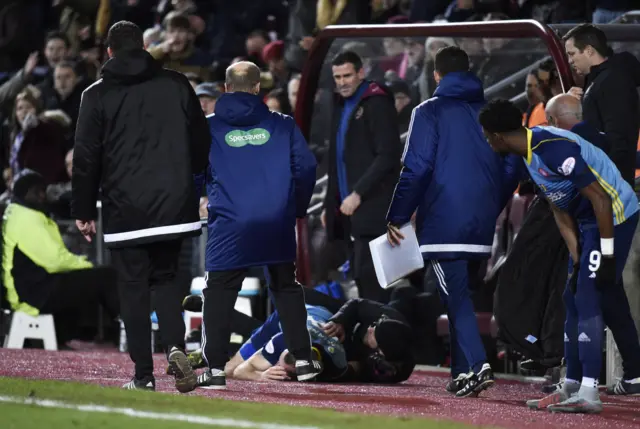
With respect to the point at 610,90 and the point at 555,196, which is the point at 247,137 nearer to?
the point at 555,196

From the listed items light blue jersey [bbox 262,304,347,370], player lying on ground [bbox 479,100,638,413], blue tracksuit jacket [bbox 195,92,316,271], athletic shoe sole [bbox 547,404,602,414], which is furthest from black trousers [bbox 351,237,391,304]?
athletic shoe sole [bbox 547,404,602,414]

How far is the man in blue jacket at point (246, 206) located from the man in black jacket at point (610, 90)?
5.35 ft

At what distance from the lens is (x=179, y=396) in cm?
793

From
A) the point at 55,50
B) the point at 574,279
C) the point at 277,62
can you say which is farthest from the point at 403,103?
the point at 55,50

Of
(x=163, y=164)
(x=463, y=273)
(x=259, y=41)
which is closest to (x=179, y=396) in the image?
(x=163, y=164)

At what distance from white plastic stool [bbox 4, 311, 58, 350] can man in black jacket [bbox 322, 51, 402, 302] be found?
9.55 feet

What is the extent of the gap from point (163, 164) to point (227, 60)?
8774 millimetres

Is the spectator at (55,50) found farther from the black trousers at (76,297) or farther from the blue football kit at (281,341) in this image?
the blue football kit at (281,341)

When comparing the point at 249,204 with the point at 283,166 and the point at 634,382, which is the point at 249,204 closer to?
the point at 283,166

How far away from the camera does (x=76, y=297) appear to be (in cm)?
1313

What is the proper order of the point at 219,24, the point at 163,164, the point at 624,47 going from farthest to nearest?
the point at 219,24
the point at 624,47
the point at 163,164

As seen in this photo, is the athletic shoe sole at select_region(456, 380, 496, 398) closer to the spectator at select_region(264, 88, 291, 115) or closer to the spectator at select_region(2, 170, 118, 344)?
the spectator at select_region(264, 88, 291, 115)

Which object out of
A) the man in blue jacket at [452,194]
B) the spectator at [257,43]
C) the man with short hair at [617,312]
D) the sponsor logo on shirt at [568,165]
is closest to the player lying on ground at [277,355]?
the man in blue jacket at [452,194]

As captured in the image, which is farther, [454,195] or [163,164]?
[454,195]
